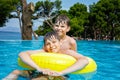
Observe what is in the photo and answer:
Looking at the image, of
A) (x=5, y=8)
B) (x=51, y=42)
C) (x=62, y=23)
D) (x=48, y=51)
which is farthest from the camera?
(x=5, y=8)

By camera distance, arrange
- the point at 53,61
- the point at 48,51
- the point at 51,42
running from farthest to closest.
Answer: the point at 48,51 < the point at 51,42 < the point at 53,61

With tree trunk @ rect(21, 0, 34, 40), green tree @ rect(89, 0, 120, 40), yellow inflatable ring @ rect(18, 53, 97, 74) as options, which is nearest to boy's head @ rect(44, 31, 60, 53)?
yellow inflatable ring @ rect(18, 53, 97, 74)

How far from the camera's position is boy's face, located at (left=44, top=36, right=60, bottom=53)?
13.0 ft

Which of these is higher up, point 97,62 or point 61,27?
point 61,27

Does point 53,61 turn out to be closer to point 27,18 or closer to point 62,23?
point 62,23

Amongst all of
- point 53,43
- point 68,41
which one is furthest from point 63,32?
point 53,43

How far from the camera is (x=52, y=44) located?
13.1 feet

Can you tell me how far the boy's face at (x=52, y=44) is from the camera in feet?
13.0

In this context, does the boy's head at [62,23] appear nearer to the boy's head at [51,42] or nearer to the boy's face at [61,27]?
the boy's face at [61,27]

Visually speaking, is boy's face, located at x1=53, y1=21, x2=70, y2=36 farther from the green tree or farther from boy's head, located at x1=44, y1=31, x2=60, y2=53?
the green tree

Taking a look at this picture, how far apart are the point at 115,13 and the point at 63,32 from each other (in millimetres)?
32273

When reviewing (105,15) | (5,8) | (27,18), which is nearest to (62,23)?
(27,18)

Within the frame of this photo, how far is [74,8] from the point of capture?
3638 centimetres

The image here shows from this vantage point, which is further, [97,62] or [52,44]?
[97,62]
